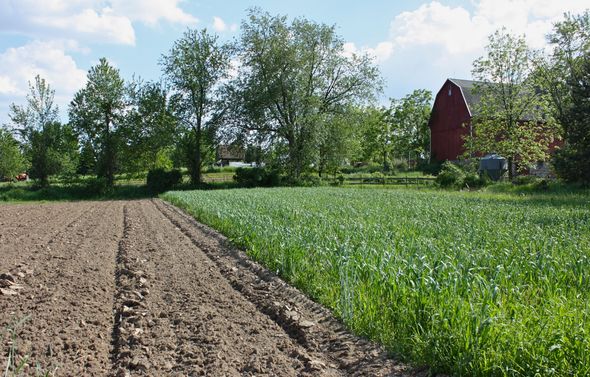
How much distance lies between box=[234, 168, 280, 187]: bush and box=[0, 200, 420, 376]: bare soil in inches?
1361

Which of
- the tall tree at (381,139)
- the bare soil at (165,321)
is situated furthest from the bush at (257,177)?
the bare soil at (165,321)

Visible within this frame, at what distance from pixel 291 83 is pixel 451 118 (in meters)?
20.1

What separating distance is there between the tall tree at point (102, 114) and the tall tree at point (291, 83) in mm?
11799

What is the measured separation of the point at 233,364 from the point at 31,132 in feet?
151

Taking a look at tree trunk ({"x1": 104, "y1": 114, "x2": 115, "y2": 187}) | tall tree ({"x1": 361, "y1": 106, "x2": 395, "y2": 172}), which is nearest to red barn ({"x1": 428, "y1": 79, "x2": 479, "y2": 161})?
tall tree ({"x1": 361, "y1": 106, "x2": 395, "y2": 172})

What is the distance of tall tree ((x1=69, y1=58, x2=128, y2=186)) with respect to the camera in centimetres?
4500

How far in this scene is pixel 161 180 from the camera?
44312 millimetres

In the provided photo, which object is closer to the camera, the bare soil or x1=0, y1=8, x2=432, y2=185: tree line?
the bare soil

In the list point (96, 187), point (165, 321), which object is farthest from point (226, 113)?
point (165, 321)

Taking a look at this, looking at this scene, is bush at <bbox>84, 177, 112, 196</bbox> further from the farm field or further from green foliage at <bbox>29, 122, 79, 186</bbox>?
the farm field

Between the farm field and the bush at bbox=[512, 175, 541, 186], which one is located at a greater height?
the bush at bbox=[512, 175, 541, 186]

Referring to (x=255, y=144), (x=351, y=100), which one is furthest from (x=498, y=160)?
(x=255, y=144)

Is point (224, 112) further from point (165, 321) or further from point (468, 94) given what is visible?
point (165, 321)

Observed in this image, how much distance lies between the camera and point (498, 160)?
133 ft
